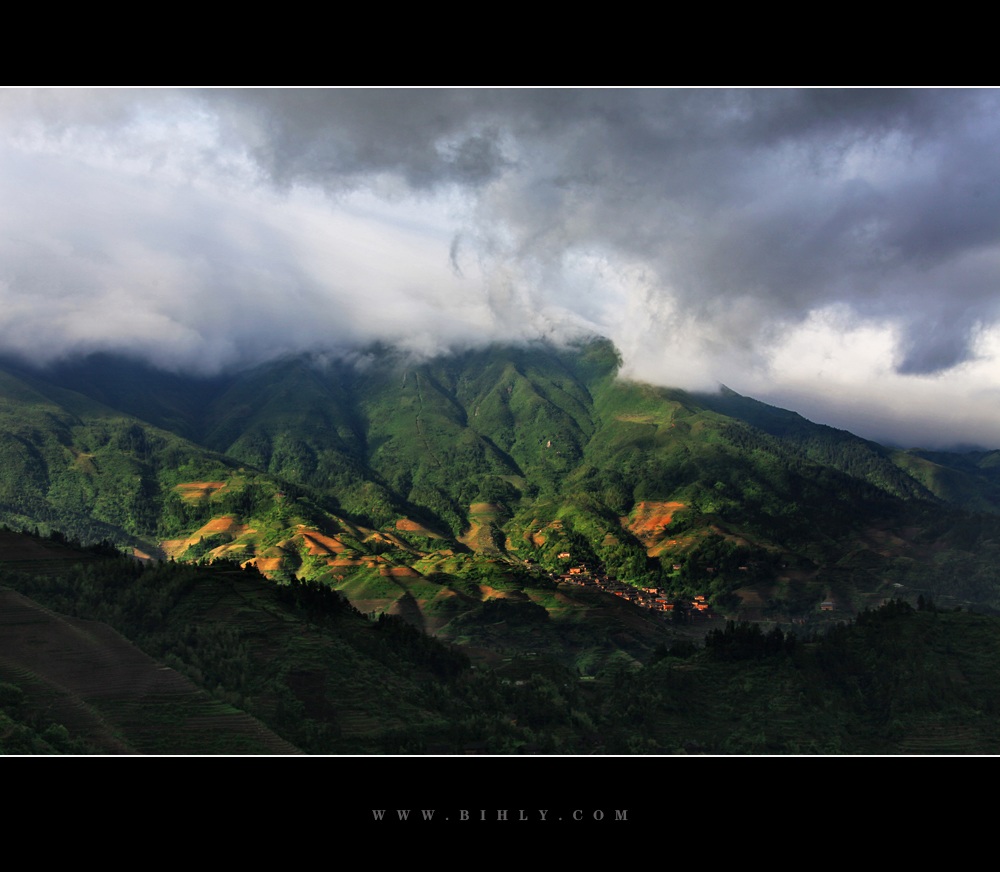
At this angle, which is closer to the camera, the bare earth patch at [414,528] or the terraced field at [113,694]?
the terraced field at [113,694]

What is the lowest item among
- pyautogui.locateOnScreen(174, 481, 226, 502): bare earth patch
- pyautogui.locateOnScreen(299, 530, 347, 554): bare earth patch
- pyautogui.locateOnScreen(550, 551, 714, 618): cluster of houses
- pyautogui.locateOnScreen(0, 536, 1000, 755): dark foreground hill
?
pyautogui.locateOnScreen(0, 536, 1000, 755): dark foreground hill

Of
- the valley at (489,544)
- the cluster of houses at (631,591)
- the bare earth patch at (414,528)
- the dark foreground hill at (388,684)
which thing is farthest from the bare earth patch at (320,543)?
the dark foreground hill at (388,684)

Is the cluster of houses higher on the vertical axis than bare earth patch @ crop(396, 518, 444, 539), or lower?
lower

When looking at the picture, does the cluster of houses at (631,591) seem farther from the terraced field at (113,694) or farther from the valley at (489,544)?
the terraced field at (113,694)

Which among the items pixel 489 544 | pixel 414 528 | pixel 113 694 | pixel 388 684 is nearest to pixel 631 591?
pixel 489 544

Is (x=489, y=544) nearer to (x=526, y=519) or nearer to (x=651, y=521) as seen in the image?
(x=526, y=519)

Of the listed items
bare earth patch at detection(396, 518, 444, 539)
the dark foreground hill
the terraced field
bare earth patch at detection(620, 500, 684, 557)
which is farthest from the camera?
bare earth patch at detection(396, 518, 444, 539)

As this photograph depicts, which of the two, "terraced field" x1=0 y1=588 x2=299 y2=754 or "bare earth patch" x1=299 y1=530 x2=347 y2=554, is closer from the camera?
"terraced field" x1=0 y1=588 x2=299 y2=754

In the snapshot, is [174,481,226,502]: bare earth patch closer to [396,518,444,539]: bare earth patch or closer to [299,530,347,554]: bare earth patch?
[299,530,347,554]: bare earth patch

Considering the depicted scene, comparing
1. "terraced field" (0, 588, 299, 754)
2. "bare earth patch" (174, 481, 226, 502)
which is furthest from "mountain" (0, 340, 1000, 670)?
"terraced field" (0, 588, 299, 754)

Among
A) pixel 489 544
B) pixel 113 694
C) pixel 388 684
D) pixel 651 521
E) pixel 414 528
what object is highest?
pixel 651 521
